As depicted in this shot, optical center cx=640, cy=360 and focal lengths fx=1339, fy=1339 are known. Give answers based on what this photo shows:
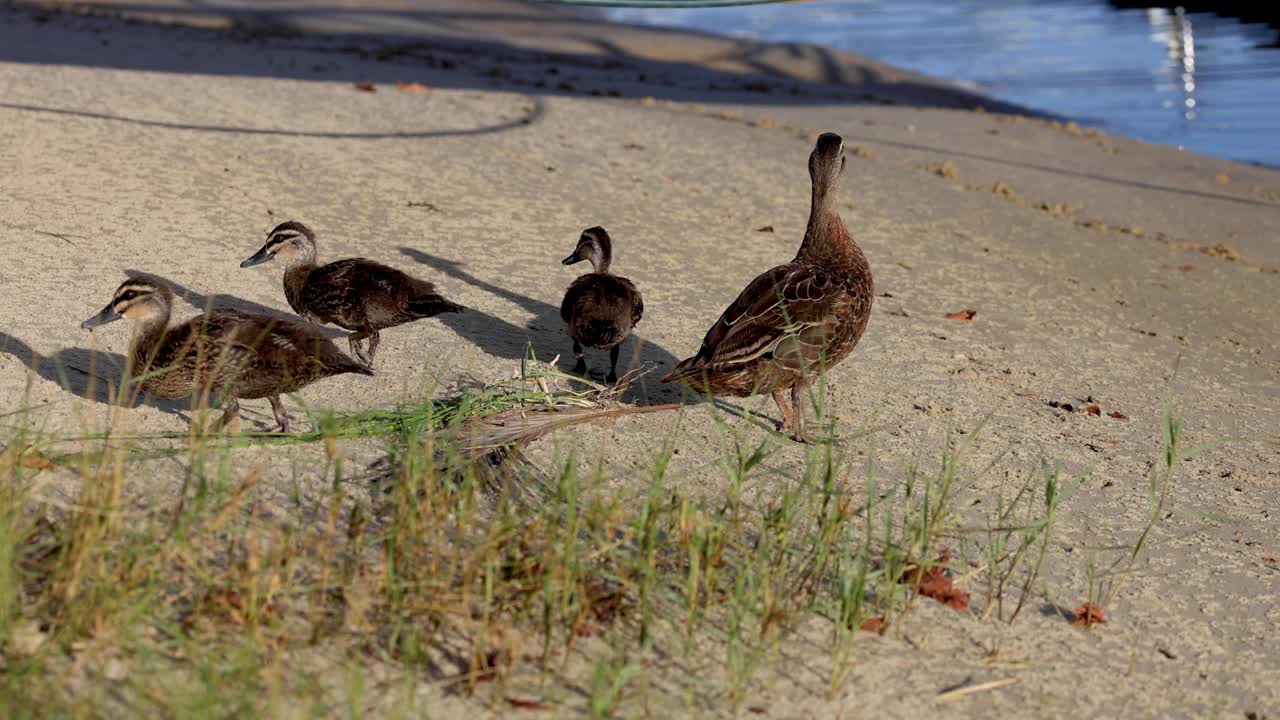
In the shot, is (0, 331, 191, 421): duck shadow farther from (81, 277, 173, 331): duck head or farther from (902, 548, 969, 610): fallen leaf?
(902, 548, 969, 610): fallen leaf

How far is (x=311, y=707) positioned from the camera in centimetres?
343

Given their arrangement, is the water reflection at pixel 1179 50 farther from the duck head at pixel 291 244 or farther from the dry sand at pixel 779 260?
the duck head at pixel 291 244

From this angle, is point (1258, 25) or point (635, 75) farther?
point (1258, 25)

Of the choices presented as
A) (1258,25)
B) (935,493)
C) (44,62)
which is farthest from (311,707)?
(1258,25)

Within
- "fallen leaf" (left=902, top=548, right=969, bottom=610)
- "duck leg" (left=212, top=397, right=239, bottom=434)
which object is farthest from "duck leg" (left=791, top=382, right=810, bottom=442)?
"duck leg" (left=212, top=397, right=239, bottom=434)

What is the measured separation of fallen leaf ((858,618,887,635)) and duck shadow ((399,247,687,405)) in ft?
7.35

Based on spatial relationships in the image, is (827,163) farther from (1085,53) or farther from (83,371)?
(1085,53)

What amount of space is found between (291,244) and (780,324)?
2566mm

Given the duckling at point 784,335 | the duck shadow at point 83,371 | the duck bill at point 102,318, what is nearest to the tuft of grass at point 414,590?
the duck shadow at point 83,371

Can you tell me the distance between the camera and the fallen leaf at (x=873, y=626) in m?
4.21

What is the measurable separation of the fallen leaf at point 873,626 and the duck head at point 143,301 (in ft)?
10.1

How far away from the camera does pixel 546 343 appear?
7.04m

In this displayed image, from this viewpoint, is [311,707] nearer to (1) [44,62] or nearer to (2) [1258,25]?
(1) [44,62]

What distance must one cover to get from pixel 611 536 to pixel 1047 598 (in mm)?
1512
